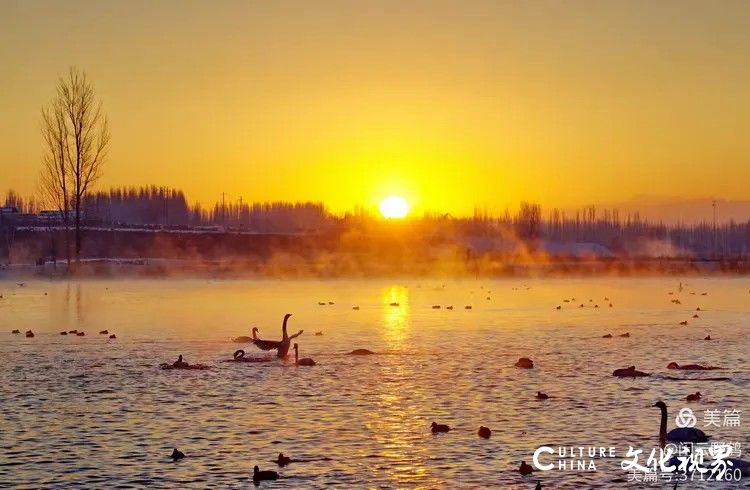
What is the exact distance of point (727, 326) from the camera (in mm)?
56875

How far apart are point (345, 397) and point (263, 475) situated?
10137 mm

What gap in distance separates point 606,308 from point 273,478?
186 feet

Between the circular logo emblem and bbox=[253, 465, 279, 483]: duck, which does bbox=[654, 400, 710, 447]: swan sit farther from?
bbox=[253, 465, 279, 483]: duck

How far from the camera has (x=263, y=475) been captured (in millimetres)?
19875

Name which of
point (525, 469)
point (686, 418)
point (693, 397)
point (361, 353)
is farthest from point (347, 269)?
point (525, 469)

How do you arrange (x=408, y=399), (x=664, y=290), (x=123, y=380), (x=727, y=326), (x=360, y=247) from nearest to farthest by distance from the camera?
(x=408, y=399)
(x=123, y=380)
(x=727, y=326)
(x=664, y=290)
(x=360, y=247)

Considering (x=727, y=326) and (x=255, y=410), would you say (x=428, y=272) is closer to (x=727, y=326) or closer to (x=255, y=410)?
(x=727, y=326)

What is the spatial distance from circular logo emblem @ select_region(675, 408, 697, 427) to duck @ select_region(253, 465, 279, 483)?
36.3 feet

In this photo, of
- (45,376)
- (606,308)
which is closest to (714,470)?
(45,376)

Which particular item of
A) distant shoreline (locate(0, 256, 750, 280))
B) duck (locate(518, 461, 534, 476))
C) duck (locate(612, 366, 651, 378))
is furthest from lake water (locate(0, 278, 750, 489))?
distant shoreline (locate(0, 256, 750, 280))

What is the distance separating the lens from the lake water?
21.0 metres

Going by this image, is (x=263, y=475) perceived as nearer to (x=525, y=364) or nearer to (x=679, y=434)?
(x=679, y=434)

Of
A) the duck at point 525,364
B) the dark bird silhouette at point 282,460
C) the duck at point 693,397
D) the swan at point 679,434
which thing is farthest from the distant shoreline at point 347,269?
the swan at point 679,434

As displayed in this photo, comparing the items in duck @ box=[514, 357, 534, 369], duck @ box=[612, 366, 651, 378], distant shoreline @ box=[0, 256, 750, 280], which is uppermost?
distant shoreline @ box=[0, 256, 750, 280]
